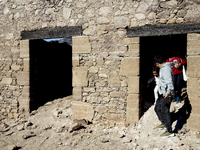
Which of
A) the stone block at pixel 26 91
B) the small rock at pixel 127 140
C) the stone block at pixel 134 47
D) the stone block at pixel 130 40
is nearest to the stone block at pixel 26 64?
the stone block at pixel 26 91

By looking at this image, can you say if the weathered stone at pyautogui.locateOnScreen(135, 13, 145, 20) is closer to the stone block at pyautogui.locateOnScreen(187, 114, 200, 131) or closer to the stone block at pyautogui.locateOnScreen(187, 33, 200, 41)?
the stone block at pyautogui.locateOnScreen(187, 33, 200, 41)

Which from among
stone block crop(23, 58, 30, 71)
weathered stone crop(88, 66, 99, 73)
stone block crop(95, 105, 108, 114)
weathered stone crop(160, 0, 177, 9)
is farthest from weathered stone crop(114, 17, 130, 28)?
stone block crop(23, 58, 30, 71)

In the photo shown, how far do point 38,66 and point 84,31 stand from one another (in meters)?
2.14

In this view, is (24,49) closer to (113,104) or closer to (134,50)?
(113,104)

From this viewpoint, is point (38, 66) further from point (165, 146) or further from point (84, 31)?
point (165, 146)

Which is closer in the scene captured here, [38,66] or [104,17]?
[104,17]

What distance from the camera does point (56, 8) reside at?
482 centimetres

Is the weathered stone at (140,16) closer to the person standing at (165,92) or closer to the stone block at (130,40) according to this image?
the stone block at (130,40)

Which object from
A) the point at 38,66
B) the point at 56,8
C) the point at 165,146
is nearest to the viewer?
the point at 165,146

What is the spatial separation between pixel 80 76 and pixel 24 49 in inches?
78.7

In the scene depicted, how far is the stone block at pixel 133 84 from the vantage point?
418cm

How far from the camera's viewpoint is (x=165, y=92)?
3.34 meters

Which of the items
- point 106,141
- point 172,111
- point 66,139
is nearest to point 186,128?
point 172,111

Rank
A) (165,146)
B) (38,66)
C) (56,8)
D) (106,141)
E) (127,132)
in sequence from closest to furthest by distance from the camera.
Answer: (165,146)
(106,141)
(127,132)
(56,8)
(38,66)
